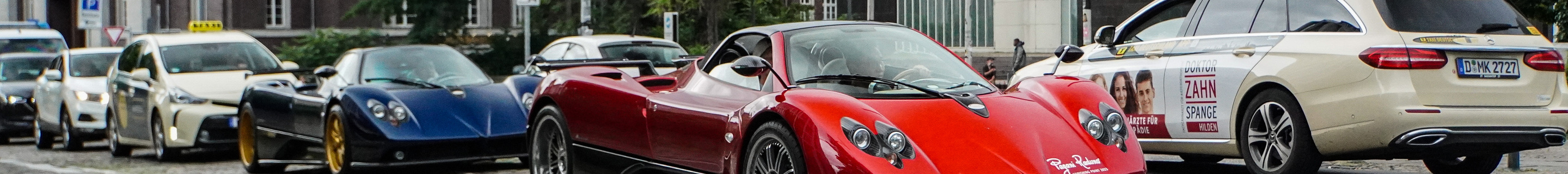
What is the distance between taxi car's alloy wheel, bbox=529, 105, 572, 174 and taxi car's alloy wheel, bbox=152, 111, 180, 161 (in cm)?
541

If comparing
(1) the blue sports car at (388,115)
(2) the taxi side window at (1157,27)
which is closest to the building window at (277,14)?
(1) the blue sports car at (388,115)

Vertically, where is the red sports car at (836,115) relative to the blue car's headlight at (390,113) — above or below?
above

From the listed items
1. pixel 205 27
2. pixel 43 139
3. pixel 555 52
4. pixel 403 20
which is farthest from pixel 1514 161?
pixel 403 20

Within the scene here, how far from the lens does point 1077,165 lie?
5.88m

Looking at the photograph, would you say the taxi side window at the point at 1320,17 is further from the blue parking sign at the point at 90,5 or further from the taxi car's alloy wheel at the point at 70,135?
the blue parking sign at the point at 90,5

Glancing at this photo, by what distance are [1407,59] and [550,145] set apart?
3.67 metres

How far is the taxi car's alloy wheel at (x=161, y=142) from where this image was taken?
13.1 metres

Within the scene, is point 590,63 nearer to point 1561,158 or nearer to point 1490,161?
point 1490,161

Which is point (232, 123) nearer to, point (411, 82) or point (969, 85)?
point (411, 82)

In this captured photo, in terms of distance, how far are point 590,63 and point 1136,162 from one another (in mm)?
3848

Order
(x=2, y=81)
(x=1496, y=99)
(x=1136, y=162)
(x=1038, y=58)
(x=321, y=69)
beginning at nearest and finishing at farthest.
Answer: (x=1136, y=162)
(x=1496, y=99)
(x=321, y=69)
(x=2, y=81)
(x=1038, y=58)

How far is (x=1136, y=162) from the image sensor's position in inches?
240

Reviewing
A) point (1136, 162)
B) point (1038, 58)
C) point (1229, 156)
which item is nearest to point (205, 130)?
point (1229, 156)

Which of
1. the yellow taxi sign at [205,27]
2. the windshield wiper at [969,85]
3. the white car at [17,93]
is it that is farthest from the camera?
the yellow taxi sign at [205,27]
